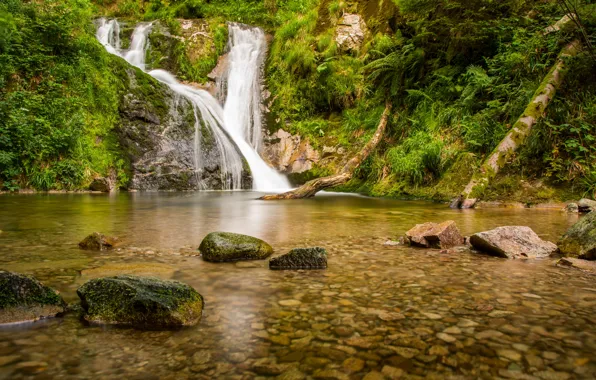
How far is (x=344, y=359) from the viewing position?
1.48m

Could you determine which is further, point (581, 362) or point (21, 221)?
point (21, 221)

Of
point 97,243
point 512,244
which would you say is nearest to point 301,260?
point 512,244

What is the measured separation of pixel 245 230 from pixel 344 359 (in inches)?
132

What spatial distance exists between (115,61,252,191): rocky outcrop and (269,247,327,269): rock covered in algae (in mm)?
11076

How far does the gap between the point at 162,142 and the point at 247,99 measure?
4833 millimetres

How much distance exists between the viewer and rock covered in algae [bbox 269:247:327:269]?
2.80 m

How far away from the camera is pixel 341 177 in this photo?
9984 millimetres

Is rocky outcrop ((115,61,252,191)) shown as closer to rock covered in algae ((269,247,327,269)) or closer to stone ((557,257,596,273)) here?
rock covered in algae ((269,247,327,269))

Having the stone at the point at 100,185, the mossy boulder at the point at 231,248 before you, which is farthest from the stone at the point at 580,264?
the stone at the point at 100,185

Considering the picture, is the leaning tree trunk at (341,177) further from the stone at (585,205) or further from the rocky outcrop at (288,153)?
the stone at (585,205)

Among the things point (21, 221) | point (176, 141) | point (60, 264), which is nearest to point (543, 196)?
point (60, 264)

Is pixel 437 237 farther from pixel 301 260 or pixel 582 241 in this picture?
pixel 301 260

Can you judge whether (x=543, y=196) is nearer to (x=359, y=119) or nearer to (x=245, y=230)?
A: (x=245, y=230)

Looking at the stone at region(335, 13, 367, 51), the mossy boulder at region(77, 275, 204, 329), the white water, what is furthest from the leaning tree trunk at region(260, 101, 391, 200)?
the mossy boulder at region(77, 275, 204, 329)
